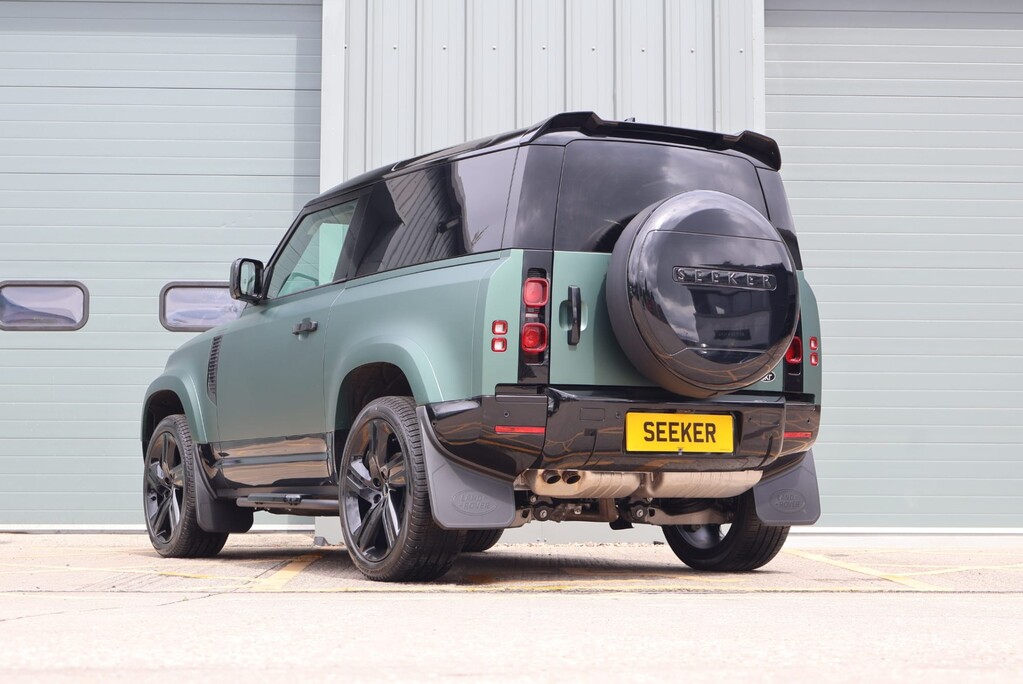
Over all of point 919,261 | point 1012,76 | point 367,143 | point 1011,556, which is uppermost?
point 1012,76

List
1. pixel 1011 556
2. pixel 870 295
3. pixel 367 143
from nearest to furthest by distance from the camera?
pixel 1011 556, pixel 367 143, pixel 870 295

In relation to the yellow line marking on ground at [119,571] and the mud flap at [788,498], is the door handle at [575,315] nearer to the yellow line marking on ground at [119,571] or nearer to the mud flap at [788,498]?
the mud flap at [788,498]

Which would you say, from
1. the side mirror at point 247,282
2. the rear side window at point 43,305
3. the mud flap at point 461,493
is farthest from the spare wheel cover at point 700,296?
the rear side window at point 43,305

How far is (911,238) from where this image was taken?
11.3 meters

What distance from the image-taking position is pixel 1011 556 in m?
8.60

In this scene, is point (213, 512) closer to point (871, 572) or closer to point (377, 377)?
point (377, 377)

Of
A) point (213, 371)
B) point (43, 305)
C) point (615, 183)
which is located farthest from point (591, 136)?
point (43, 305)

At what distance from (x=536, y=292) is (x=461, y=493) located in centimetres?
83

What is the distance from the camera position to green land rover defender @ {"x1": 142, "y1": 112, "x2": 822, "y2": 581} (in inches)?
218

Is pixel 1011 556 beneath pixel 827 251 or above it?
beneath
